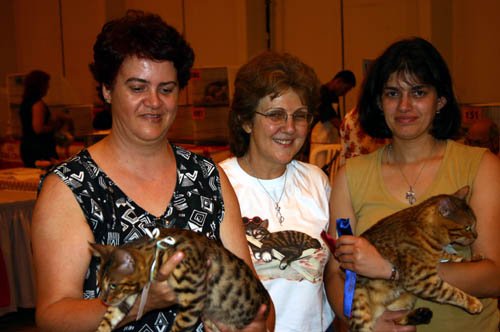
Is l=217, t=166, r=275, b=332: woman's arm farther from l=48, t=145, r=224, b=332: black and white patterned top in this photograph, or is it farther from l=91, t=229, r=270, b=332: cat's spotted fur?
l=91, t=229, r=270, b=332: cat's spotted fur

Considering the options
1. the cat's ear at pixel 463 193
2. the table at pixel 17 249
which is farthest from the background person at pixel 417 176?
the table at pixel 17 249

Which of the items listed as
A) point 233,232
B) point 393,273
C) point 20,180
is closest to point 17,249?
point 20,180

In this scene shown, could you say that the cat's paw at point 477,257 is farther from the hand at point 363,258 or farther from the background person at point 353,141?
the background person at point 353,141

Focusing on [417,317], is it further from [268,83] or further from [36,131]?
[36,131]

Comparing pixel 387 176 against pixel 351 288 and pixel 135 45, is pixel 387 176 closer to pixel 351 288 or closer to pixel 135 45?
pixel 351 288

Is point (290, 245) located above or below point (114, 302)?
below

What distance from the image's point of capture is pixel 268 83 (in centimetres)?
261

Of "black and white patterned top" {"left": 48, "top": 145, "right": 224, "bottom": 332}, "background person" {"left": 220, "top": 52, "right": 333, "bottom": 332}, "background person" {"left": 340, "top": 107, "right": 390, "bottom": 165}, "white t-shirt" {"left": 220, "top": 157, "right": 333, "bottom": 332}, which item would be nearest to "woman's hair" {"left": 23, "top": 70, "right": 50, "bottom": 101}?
"background person" {"left": 340, "top": 107, "right": 390, "bottom": 165}

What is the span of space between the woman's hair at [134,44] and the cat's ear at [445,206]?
1.06 meters

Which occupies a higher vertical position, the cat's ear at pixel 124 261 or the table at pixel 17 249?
the cat's ear at pixel 124 261

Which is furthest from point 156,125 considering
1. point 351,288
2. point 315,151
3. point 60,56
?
point 60,56

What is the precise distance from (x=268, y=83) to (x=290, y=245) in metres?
0.72

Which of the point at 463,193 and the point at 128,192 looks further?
the point at 463,193

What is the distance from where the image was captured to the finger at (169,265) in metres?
1.63
